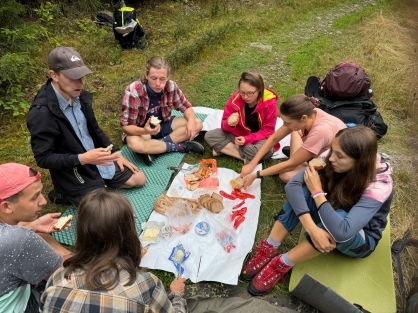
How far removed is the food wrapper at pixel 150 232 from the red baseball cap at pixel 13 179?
1.31m

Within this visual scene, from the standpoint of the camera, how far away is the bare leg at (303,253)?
252 centimetres

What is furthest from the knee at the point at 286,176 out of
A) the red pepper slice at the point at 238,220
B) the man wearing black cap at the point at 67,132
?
the man wearing black cap at the point at 67,132

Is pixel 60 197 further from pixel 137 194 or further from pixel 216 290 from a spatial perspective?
pixel 216 290

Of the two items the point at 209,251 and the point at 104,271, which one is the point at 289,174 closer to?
the point at 209,251

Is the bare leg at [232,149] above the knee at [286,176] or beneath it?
above

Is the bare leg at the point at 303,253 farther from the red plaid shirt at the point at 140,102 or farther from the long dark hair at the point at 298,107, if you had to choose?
the red plaid shirt at the point at 140,102

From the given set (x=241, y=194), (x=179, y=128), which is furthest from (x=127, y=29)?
(x=241, y=194)

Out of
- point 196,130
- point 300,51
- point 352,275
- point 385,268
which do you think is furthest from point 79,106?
point 300,51

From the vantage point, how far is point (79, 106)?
2965 millimetres

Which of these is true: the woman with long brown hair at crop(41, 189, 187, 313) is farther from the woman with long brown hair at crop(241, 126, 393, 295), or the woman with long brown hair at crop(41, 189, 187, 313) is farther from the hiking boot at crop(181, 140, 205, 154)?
the hiking boot at crop(181, 140, 205, 154)

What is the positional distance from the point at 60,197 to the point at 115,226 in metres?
2.05

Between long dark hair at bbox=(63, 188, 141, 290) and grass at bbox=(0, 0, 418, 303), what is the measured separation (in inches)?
50.2

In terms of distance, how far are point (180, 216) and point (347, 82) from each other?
2.88 m

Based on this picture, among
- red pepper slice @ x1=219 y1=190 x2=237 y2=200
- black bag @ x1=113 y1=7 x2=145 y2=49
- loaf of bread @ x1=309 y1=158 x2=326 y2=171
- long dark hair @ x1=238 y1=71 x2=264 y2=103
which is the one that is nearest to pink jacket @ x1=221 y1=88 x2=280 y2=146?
long dark hair @ x1=238 y1=71 x2=264 y2=103
